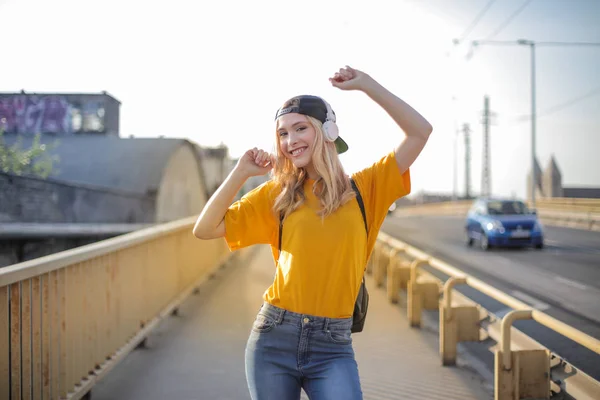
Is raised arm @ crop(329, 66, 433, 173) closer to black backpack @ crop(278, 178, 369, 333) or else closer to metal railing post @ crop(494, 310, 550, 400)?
black backpack @ crop(278, 178, 369, 333)

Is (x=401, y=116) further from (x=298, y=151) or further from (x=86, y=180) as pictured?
(x=86, y=180)

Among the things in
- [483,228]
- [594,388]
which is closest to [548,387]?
[594,388]

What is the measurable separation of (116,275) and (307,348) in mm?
3562

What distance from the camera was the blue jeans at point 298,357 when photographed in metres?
2.45

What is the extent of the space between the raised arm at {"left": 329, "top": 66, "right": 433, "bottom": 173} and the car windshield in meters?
18.5

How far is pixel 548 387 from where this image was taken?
4.29 metres

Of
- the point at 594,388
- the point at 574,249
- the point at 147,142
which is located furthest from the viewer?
the point at 147,142

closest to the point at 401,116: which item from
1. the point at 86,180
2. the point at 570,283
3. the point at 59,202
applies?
the point at 570,283

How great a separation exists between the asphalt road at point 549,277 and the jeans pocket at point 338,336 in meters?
5.04

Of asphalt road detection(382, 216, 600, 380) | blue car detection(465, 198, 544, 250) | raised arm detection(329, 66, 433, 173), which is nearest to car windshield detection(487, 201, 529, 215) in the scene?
Result: blue car detection(465, 198, 544, 250)

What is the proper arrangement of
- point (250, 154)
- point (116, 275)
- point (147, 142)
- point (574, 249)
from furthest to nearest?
point (147, 142) < point (574, 249) < point (116, 275) < point (250, 154)

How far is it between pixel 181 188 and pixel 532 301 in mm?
31489

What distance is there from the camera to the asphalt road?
814 cm

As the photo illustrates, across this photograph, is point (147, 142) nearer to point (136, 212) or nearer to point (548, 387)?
point (136, 212)
